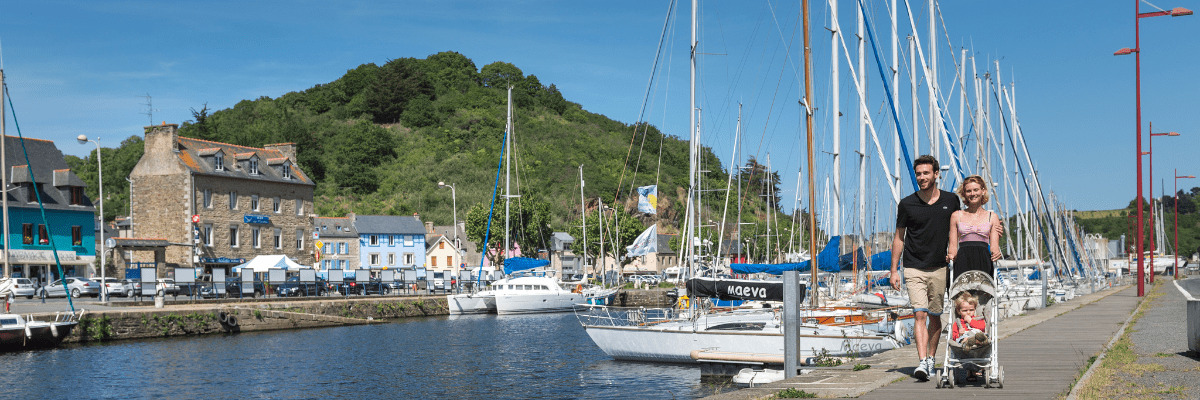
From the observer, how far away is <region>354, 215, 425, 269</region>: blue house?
89125 millimetres

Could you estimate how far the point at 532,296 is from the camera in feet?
180

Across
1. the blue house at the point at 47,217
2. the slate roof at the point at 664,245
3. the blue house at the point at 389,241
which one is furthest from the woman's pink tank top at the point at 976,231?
the slate roof at the point at 664,245

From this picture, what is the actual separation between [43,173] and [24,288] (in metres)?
12.5

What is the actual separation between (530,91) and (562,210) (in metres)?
52.9

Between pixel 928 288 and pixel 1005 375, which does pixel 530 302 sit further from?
pixel 928 288

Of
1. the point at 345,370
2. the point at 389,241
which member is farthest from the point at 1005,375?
the point at 389,241

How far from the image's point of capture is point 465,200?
11481 centimetres

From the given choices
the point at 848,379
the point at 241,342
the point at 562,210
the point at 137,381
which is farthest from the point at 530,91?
the point at 848,379

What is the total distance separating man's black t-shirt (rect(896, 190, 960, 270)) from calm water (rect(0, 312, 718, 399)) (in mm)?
11642

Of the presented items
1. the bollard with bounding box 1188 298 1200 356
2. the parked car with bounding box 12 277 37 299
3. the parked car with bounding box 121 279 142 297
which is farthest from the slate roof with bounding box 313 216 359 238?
the bollard with bounding box 1188 298 1200 356

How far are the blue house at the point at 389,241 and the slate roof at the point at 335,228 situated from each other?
0.89 meters

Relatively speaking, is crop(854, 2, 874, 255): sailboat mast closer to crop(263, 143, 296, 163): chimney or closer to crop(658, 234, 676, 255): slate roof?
crop(263, 143, 296, 163): chimney

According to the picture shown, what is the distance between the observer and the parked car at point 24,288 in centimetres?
4995

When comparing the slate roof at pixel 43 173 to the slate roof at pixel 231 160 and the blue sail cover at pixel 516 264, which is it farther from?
Result: the blue sail cover at pixel 516 264
